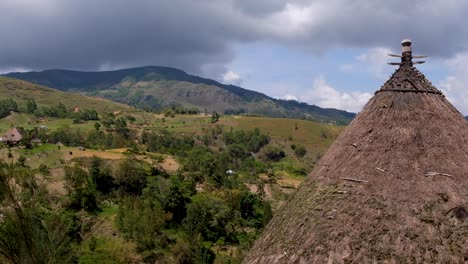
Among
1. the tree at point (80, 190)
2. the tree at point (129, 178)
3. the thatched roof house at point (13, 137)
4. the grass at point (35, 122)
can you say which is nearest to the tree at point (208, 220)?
the tree at point (129, 178)

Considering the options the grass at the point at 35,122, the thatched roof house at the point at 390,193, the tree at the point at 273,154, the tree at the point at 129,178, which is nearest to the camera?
the thatched roof house at the point at 390,193

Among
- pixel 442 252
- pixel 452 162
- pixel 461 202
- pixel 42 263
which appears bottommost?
pixel 42 263

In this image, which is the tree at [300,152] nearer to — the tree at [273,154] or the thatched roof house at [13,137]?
the tree at [273,154]

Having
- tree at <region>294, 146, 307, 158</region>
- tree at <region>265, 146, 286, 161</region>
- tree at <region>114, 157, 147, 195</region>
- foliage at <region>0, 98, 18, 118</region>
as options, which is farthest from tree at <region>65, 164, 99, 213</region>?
foliage at <region>0, 98, 18, 118</region>

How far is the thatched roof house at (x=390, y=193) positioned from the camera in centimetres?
739

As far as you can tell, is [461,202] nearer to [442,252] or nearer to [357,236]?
[442,252]

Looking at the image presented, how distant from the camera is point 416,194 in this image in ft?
25.6

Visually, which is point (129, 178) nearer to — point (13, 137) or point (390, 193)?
point (13, 137)

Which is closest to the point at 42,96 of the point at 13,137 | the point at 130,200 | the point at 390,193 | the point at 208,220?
the point at 13,137

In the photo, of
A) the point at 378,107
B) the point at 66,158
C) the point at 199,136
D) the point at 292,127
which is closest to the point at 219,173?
the point at 66,158

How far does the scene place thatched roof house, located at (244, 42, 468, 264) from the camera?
24.3 feet

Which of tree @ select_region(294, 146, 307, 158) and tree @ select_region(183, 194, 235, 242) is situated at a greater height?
tree @ select_region(294, 146, 307, 158)

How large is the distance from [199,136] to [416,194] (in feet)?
307

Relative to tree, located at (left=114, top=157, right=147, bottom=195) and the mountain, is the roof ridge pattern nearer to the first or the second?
tree, located at (left=114, top=157, right=147, bottom=195)
